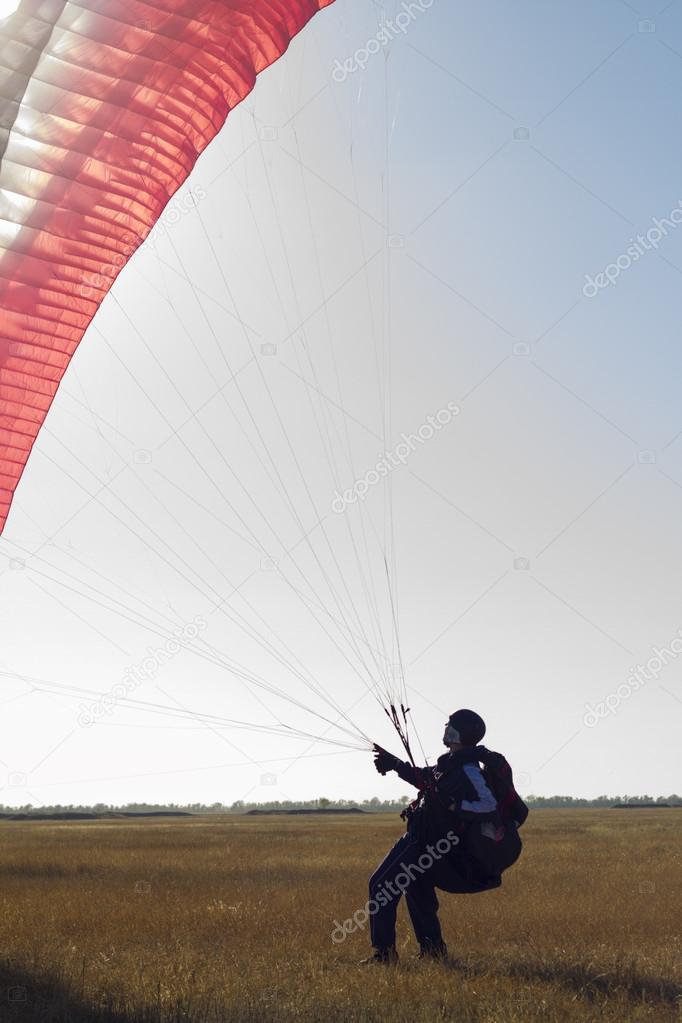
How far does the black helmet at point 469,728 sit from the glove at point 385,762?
491mm

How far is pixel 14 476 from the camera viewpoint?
884cm

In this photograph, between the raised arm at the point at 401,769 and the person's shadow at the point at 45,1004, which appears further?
the raised arm at the point at 401,769

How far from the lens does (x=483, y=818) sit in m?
6.86

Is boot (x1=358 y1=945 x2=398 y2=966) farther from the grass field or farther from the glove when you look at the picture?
the glove

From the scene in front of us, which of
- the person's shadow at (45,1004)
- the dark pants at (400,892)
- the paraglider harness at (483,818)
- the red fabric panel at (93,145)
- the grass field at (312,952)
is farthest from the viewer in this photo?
the red fabric panel at (93,145)

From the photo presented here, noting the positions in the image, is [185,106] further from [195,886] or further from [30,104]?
[195,886]

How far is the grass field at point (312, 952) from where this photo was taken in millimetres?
5660

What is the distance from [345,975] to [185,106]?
6335mm

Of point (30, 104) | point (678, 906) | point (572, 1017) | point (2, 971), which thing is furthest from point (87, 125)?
point (678, 906)

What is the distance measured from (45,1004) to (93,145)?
5802 mm

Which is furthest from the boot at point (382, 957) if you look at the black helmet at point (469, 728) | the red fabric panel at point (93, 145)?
the red fabric panel at point (93, 145)

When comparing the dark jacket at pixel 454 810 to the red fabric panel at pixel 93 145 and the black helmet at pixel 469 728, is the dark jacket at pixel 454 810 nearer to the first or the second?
the black helmet at pixel 469 728

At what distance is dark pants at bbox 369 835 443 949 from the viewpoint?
23.3ft

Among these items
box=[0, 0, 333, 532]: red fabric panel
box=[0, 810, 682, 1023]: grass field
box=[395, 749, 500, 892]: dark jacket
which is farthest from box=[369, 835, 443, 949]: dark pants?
box=[0, 0, 333, 532]: red fabric panel
